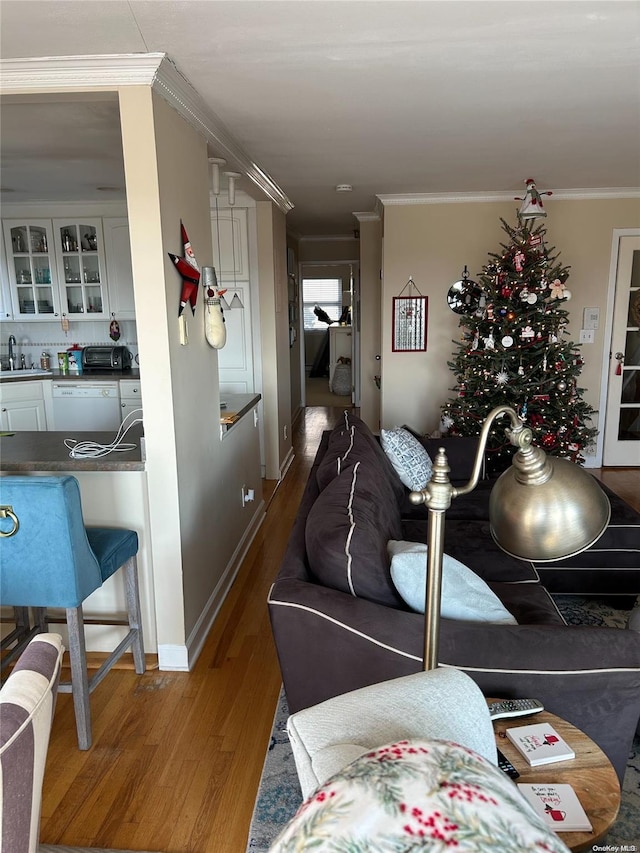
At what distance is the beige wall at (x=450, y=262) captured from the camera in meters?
4.89

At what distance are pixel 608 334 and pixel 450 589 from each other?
164 inches

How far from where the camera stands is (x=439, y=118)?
9.18ft

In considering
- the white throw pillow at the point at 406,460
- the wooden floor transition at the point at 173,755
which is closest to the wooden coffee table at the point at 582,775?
the wooden floor transition at the point at 173,755

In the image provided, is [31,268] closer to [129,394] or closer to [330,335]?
[129,394]

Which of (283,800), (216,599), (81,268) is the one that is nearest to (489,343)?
(216,599)

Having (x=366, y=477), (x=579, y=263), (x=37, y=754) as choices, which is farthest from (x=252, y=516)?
(x=579, y=263)

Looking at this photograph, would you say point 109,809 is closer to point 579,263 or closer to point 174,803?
point 174,803

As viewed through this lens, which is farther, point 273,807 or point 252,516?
point 252,516

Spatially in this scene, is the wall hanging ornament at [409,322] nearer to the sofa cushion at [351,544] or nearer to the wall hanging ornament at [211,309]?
the wall hanging ornament at [211,309]

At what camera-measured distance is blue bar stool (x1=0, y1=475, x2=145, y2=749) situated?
6.26 feet

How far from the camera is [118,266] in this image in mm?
5176

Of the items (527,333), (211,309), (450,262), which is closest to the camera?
(211,309)

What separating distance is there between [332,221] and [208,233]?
379 cm

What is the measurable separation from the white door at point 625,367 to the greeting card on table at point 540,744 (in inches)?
179
